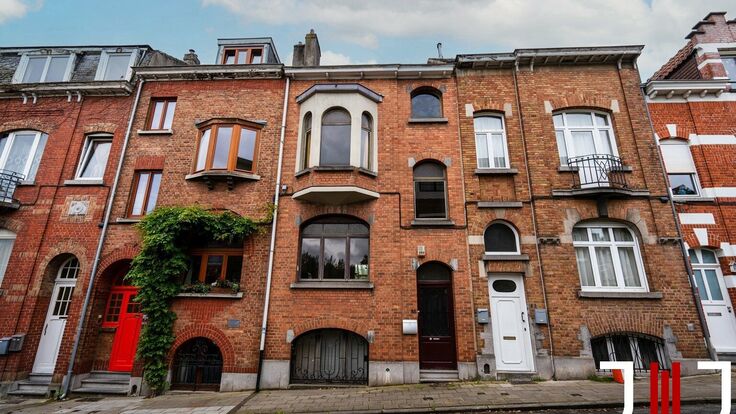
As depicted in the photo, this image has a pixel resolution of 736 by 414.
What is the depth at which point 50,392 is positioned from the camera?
949 centimetres

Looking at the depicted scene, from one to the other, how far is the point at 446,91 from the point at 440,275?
635cm

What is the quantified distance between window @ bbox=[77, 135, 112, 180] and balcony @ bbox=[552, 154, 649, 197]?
15.1m

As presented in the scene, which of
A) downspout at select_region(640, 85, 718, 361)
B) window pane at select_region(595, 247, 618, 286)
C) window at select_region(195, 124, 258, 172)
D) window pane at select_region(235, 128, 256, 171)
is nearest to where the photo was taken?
downspout at select_region(640, 85, 718, 361)

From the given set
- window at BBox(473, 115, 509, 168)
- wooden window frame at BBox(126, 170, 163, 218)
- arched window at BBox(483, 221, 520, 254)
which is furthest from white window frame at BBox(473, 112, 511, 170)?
wooden window frame at BBox(126, 170, 163, 218)

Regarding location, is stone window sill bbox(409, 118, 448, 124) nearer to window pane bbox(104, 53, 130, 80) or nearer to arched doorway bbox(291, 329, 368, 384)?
arched doorway bbox(291, 329, 368, 384)

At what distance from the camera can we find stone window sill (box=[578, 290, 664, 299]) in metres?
9.45

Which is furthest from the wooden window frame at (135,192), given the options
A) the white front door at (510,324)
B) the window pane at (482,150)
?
the white front door at (510,324)

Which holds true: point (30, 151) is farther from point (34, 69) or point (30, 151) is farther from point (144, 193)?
point (144, 193)

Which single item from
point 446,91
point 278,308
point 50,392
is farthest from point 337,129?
point 50,392

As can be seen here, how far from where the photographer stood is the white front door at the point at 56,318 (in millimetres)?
10297

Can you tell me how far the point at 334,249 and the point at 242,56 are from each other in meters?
8.88

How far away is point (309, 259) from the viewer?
10594 millimetres

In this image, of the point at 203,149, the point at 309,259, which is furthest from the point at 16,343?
the point at 309,259

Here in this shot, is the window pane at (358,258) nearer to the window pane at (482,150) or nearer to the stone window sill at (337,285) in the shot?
the stone window sill at (337,285)
